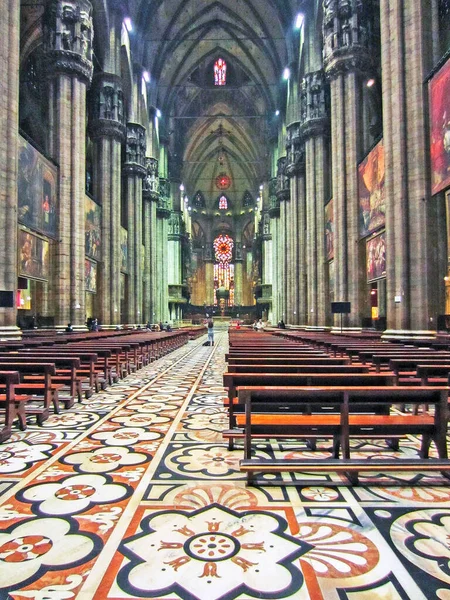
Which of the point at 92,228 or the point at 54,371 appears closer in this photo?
the point at 54,371

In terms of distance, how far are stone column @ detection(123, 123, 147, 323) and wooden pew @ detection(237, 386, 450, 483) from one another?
101ft

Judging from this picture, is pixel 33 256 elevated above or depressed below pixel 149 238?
below

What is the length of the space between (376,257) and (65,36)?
1778 cm

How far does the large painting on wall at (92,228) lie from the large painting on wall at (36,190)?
4043 mm

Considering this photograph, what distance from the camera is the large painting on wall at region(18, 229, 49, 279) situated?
1742 centimetres

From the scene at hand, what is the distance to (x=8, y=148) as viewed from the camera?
14.0 m

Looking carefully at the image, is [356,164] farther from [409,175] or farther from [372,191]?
[409,175]

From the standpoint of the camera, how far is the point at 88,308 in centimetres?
3034

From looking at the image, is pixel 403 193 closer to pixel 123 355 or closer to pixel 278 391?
pixel 123 355

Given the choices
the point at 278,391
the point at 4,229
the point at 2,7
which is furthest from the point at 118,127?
the point at 278,391

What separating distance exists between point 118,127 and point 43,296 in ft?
45.3

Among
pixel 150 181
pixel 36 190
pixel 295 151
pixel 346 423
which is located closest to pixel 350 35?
pixel 295 151

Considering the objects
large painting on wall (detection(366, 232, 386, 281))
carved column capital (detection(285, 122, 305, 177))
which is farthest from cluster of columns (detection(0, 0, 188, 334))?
large painting on wall (detection(366, 232, 386, 281))

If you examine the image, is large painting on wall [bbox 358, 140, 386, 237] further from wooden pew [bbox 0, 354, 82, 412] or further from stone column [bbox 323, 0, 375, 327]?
wooden pew [bbox 0, 354, 82, 412]
